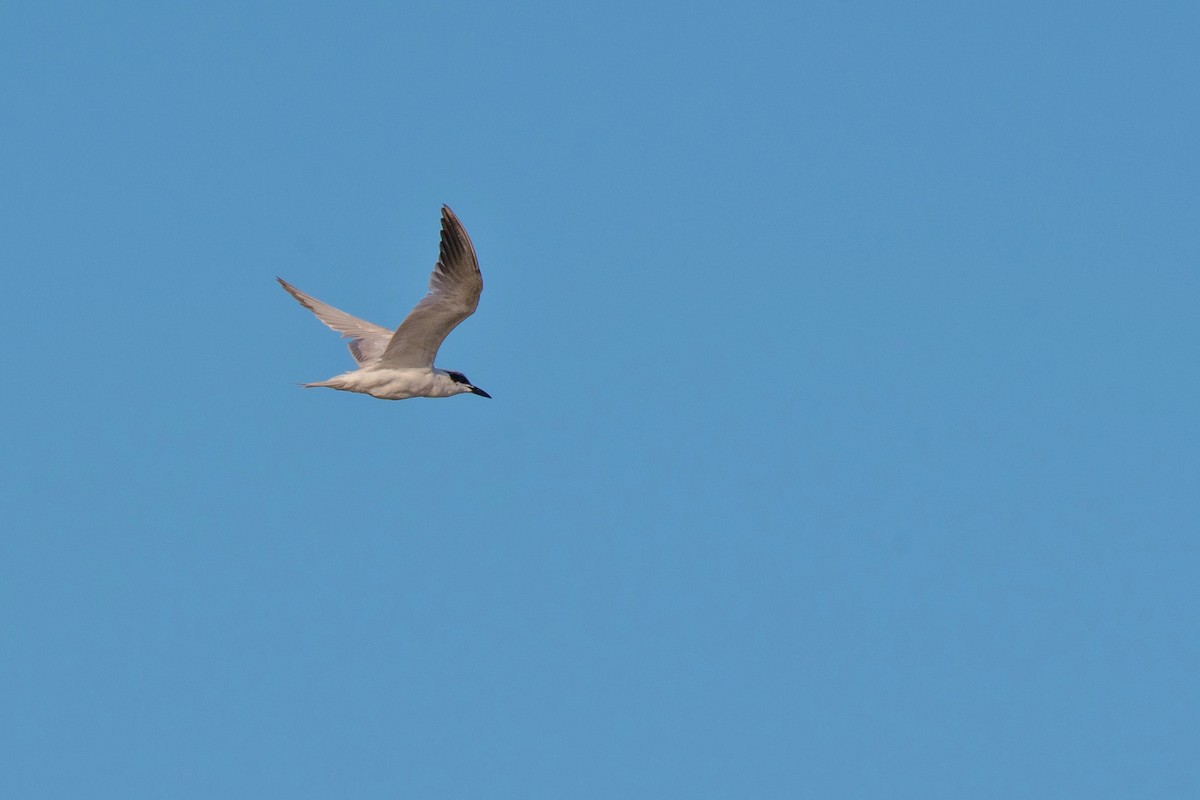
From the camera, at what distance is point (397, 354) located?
3055cm

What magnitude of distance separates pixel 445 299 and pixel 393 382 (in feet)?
9.18

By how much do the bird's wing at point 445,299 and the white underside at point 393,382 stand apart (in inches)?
18.5

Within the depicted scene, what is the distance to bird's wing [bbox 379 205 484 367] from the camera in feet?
92.3

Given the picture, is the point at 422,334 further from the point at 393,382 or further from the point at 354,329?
the point at 354,329

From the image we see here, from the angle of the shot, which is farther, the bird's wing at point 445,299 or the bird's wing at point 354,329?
the bird's wing at point 354,329

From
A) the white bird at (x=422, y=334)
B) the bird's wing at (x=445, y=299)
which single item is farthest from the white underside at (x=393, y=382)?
the bird's wing at (x=445, y=299)

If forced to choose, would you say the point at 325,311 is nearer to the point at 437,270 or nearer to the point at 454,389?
the point at 454,389

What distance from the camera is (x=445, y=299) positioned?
28.8m

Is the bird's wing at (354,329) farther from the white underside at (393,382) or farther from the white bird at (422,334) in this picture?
the white underside at (393,382)

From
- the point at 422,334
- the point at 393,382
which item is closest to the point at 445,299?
the point at 422,334

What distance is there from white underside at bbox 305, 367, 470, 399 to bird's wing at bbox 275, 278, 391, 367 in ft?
2.48

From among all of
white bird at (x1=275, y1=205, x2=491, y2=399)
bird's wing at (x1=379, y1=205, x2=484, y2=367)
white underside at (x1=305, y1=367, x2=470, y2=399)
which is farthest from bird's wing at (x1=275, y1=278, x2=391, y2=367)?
bird's wing at (x1=379, y1=205, x2=484, y2=367)

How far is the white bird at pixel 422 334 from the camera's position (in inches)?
1115

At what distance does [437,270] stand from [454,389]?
413cm
